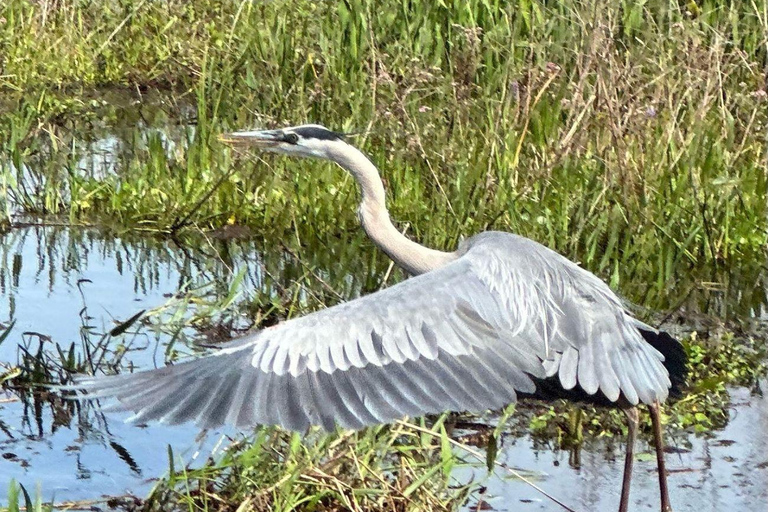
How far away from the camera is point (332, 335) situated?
12.5ft

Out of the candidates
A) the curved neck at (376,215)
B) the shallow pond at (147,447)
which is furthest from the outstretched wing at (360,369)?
the curved neck at (376,215)

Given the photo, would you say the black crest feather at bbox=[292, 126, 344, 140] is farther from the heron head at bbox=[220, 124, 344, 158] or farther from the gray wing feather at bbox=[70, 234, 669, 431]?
the gray wing feather at bbox=[70, 234, 669, 431]

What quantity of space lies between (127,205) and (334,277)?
1273mm

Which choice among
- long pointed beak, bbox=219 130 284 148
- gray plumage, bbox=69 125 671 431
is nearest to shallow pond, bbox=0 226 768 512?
gray plumage, bbox=69 125 671 431

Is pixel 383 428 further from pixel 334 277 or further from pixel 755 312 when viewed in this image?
pixel 755 312

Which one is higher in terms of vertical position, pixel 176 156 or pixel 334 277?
pixel 176 156

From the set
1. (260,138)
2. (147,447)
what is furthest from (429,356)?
(260,138)

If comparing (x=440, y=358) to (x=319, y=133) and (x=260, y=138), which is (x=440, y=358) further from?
(x=260, y=138)

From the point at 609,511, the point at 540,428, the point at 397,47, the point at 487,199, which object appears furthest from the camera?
the point at 397,47

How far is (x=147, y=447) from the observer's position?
4.63 m

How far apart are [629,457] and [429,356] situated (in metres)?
0.82


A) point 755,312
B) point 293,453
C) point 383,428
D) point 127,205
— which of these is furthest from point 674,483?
point 127,205

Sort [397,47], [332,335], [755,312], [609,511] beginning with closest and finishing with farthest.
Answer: [332,335], [609,511], [755,312], [397,47]

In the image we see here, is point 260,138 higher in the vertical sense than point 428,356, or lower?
higher
